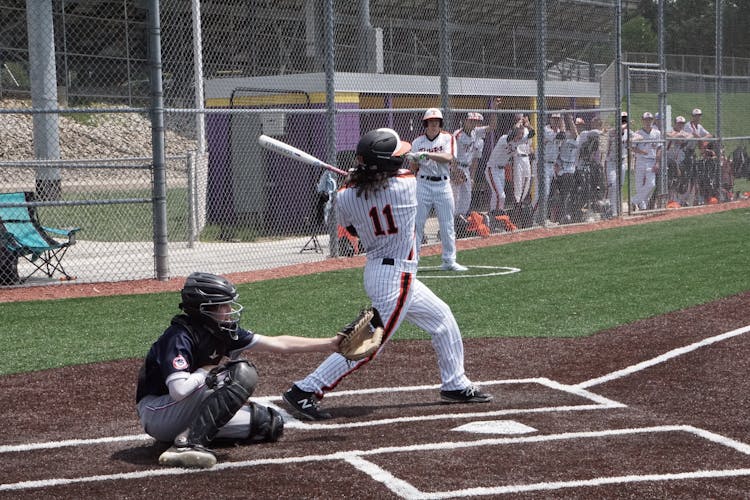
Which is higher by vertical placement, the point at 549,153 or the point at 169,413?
the point at 549,153

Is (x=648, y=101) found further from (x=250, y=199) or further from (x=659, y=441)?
(x=659, y=441)

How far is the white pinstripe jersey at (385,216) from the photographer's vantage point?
580 cm

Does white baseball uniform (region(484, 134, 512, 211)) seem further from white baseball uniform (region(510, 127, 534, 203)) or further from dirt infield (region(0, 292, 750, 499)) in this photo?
dirt infield (region(0, 292, 750, 499))

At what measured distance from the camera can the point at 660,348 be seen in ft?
24.9

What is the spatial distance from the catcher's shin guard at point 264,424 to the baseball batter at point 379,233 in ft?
1.44

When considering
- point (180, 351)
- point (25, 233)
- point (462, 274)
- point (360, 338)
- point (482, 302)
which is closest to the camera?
point (180, 351)

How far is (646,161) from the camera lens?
20547 millimetres

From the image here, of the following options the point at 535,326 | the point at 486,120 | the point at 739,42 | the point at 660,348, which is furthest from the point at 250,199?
the point at 739,42

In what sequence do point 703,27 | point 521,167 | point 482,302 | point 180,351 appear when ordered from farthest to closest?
point 703,27, point 521,167, point 482,302, point 180,351

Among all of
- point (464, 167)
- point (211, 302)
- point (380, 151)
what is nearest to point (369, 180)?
point (380, 151)

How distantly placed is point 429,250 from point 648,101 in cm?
1375

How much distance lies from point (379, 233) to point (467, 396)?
46.1 inches

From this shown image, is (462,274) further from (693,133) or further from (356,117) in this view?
(693,133)

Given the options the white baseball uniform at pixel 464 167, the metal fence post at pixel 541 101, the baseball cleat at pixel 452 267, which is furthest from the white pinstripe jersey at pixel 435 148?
the metal fence post at pixel 541 101
